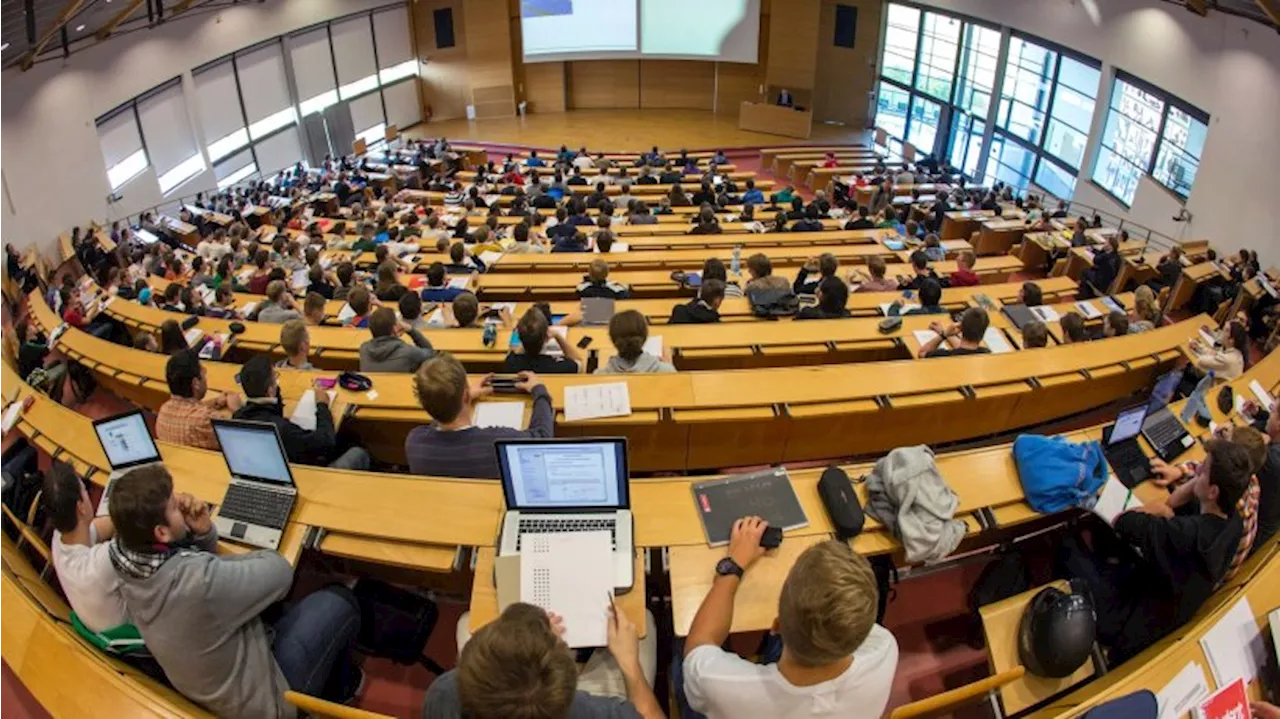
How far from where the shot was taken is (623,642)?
2664 millimetres

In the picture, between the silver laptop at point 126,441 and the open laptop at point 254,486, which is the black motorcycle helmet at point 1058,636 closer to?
the open laptop at point 254,486

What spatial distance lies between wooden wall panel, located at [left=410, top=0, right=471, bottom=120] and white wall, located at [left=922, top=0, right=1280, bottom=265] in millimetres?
15592

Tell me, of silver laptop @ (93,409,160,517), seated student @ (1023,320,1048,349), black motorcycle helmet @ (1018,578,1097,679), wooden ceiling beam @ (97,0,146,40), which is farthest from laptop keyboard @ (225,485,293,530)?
wooden ceiling beam @ (97,0,146,40)

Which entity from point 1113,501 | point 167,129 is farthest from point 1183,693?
point 167,129

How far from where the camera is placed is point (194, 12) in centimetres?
1462

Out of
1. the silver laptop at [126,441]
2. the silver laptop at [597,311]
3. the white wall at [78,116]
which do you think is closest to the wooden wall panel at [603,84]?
the white wall at [78,116]

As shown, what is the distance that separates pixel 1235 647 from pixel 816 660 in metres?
2.00

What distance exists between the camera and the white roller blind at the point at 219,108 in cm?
1549

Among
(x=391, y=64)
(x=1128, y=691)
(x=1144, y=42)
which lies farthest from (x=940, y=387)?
(x=391, y=64)

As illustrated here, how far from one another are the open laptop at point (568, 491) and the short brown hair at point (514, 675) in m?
0.94

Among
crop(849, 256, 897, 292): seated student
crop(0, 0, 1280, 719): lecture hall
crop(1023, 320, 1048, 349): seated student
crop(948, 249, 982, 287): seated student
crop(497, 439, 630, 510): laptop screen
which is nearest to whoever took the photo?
crop(0, 0, 1280, 719): lecture hall

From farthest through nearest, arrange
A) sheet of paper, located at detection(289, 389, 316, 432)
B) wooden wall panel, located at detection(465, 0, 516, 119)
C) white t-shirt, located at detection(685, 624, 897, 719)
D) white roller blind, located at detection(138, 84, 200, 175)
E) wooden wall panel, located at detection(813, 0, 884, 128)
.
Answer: wooden wall panel, located at detection(465, 0, 516, 119)
wooden wall panel, located at detection(813, 0, 884, 128)
white roller blind, located at detection(138, 84, 200, 175)
sheet of paper, located at detection(289, 389, 316, 432)
white t-shirt, located at detection(685, 624, 897, 719)

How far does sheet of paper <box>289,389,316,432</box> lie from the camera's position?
13.8ft

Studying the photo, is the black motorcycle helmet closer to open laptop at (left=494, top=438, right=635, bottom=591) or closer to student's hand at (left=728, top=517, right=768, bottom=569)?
student's hand at (left=728, top=517, right=768, bottom=569)
